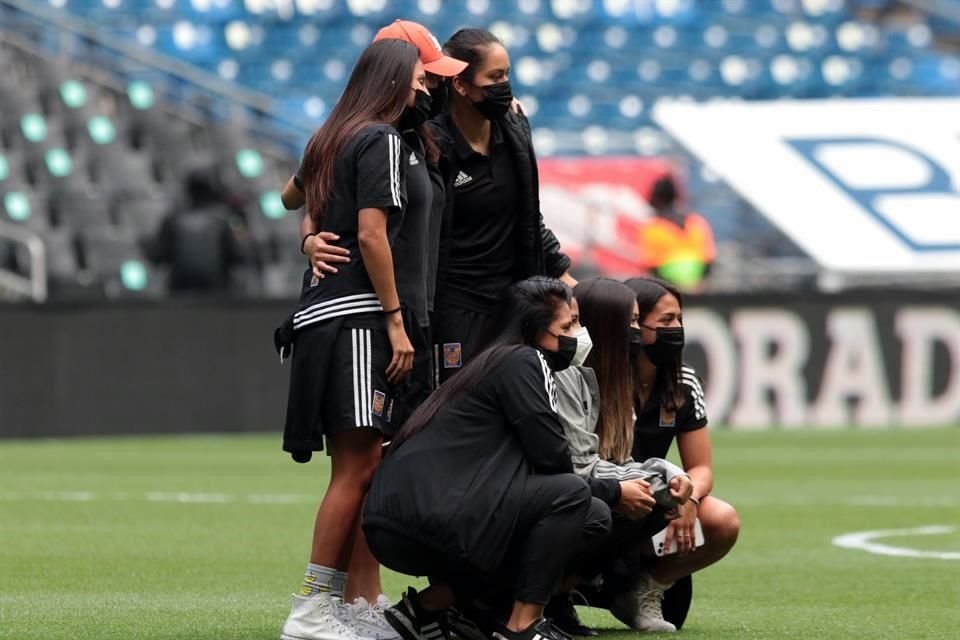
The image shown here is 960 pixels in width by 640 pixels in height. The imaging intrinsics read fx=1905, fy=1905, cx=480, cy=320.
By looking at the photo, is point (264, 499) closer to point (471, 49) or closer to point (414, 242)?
point (471, 49)

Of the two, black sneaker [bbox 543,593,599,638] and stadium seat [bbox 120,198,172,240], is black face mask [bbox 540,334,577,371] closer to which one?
black sneaker [bbox 543,593,599,638]

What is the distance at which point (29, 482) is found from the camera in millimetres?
12180

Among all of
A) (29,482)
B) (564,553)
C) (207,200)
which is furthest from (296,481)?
(564,553)

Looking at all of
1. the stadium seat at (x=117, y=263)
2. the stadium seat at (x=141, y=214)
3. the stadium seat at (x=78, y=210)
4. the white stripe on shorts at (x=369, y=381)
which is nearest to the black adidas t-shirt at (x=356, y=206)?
the white stripe on shorts at (x=369, y=381)

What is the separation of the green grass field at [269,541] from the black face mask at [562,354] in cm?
103

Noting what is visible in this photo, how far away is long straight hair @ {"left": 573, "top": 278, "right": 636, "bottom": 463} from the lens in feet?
18.7

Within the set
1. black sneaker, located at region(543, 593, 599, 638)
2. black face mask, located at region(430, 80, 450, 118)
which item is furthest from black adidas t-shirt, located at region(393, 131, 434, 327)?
black sneaker, located at region(543, 593, 599, 638)

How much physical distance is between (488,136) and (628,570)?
1.49 metres

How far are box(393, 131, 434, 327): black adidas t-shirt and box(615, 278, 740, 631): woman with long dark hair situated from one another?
70cm

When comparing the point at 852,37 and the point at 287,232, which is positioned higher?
the point at 852,37

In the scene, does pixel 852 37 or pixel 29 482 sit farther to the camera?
pixel 852 37

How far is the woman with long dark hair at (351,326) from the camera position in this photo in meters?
5.49

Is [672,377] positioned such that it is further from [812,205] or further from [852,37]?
[852,37]

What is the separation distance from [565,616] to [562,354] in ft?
3.18
